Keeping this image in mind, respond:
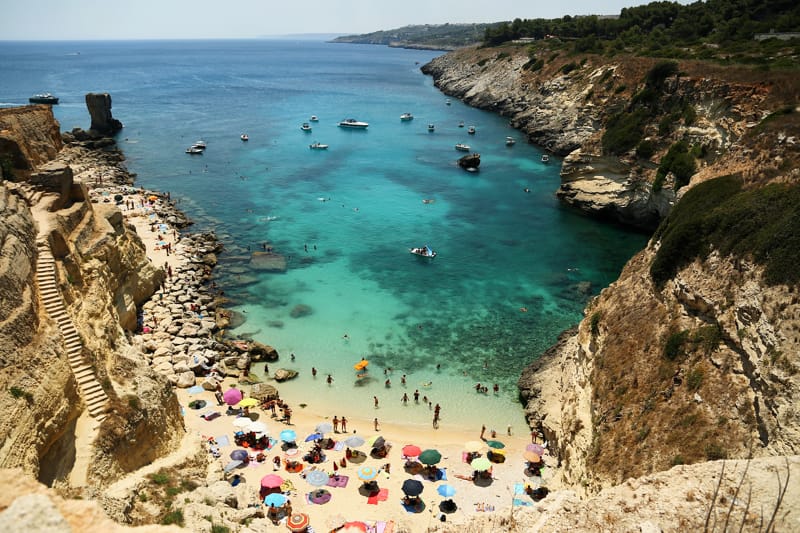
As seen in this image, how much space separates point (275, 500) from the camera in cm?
2208

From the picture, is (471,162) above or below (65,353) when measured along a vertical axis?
below

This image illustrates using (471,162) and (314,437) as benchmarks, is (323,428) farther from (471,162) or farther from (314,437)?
(471,162)

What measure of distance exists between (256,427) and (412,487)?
9057 millimetres

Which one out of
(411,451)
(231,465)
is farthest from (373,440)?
(231,465)

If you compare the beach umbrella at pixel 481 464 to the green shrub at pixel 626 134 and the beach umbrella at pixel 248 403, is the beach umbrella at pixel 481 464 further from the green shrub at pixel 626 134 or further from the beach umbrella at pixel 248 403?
the green shrub at pixel 626 134

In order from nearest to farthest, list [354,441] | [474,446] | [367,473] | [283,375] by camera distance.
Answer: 1. [367,473]
2. [354,441]
3. [474,446]
4. [283,375]

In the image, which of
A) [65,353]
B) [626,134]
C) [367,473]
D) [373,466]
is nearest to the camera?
[65,353]

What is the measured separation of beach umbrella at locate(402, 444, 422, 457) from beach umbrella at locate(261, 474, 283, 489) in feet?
20.3

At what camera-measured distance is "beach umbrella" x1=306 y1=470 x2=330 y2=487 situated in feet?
79.2

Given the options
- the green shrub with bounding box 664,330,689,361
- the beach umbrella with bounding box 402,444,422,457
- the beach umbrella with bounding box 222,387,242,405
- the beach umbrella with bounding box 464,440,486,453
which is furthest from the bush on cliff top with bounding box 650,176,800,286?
Answer: the beach umbrella with bounding box 222,387,242,405

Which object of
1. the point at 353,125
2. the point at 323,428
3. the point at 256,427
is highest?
the point at 353,125

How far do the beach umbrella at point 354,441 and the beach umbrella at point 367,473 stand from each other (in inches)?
63.4

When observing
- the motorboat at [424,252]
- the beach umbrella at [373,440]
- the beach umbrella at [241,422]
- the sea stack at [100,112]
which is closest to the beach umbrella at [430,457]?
the beach umbrella at [373,440]

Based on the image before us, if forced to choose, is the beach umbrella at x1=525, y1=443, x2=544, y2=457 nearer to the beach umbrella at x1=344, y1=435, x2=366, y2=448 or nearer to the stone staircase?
the beach umbrella at x1=344, y1=435, x2=366, y2=448
